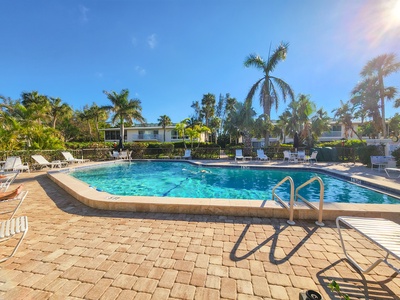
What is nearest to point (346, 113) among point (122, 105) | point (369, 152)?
point (369, 152)

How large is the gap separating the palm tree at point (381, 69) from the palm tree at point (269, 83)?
28.3 feet

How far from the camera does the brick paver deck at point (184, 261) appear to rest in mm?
1754

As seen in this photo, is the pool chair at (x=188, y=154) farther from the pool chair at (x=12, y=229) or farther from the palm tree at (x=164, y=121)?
the palm tree at (x=164, y=121)

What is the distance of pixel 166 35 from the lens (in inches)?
450

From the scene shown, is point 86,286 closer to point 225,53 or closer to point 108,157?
point 225,53

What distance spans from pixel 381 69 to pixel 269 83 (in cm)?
1071

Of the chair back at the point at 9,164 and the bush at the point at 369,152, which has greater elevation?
the bush at the point at 369,152

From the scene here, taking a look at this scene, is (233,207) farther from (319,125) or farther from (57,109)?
(57,109)

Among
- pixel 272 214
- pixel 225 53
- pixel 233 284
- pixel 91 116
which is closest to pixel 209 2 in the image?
pixel 225 53

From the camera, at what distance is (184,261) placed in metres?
2.19

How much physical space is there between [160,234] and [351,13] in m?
10.9

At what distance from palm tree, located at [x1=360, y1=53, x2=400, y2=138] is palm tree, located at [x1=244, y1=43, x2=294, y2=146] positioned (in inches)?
339

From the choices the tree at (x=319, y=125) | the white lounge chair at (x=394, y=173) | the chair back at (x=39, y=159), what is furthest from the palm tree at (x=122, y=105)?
the white lounge chair at (x=394, y=173)

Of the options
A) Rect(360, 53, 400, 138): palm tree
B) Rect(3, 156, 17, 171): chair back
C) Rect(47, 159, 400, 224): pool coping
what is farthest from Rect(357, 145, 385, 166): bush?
Rect(3, 156, 17, 171): chair back
